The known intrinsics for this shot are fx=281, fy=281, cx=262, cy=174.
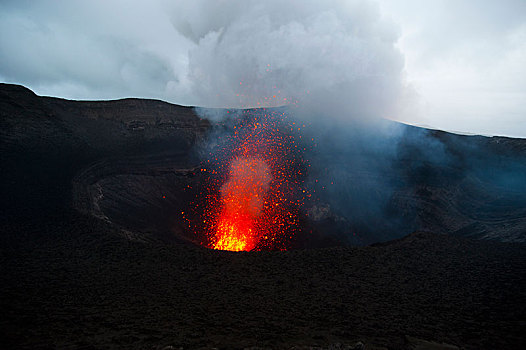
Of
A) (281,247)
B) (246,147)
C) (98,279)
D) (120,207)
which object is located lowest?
(281,247)

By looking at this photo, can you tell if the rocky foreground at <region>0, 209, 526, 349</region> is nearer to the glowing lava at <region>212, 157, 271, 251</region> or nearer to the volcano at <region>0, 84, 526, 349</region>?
the volcano at <region>0, 84, 526, 349</region>

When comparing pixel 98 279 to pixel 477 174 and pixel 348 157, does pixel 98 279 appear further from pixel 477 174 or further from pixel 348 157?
pixel 477 174

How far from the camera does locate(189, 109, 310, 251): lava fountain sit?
16562 mm

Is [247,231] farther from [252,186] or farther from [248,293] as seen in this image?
[248,293]

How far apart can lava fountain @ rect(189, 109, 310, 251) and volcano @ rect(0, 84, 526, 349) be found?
0.11m

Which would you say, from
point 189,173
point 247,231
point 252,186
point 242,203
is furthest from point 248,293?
point 189,173

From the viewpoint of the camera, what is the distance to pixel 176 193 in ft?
58.5

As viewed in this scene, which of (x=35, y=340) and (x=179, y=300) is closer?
(x=35, y=340)

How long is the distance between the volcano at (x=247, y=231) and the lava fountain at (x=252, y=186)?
11cm

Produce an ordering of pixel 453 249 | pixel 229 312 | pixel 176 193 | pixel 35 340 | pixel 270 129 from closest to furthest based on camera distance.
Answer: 1. pixel 35 340
2. pixel 229 312
3. pixel 453 249
4. pixel 176 193
5. pixel 270 129

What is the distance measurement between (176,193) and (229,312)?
12.6 metres

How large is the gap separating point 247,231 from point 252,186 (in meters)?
3.94

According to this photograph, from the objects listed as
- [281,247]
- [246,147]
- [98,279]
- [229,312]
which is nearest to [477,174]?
[281,247]

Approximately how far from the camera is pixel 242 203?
18812mm
